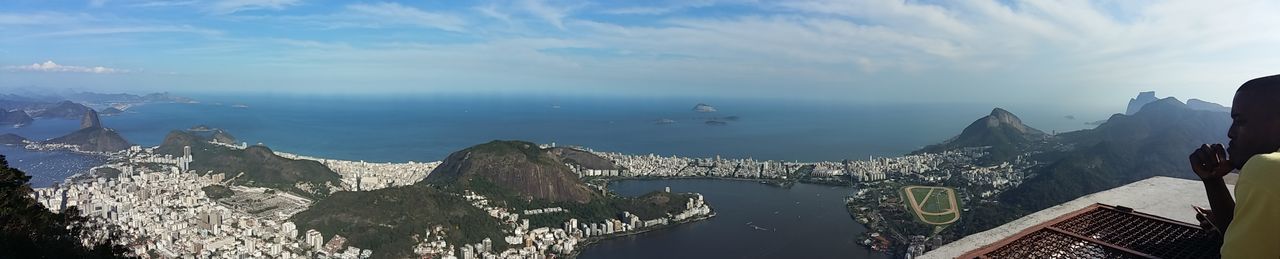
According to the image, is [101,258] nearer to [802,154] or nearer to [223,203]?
[223,203]

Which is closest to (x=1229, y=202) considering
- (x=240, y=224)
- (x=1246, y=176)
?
(x=1246, y=176)

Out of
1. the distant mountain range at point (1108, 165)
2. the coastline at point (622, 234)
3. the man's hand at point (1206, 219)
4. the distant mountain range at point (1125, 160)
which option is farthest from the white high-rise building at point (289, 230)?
the distant mountain range at point (1125, 160)

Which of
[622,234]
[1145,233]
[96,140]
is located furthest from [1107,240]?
[96,140]

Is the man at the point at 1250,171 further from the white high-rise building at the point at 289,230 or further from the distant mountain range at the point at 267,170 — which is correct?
the distant mountain range at the point at 267,170

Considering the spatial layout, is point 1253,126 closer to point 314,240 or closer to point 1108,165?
point 314,240

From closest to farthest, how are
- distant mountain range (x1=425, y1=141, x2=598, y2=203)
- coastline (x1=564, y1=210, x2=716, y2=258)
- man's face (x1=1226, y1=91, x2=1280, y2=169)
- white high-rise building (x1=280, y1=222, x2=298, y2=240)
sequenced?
man's face (x1=1226, y1=91, x2=1280, y2=169), white high-rise building (x1=280, y1=222, x2=298, y2=240), coastline (x1=564, y1=210, x2=716, y2=258), distant mountain range (x1=425, y1=141, x2=598, y2=203)

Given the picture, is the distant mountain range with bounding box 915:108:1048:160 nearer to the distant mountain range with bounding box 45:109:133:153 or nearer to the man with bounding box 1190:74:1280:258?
the man with bounding box 1190:74:1280:258

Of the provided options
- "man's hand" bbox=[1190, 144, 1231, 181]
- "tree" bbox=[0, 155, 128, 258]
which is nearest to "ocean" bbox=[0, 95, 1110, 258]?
"tree" bbox=[0, 155, 128, 258]
